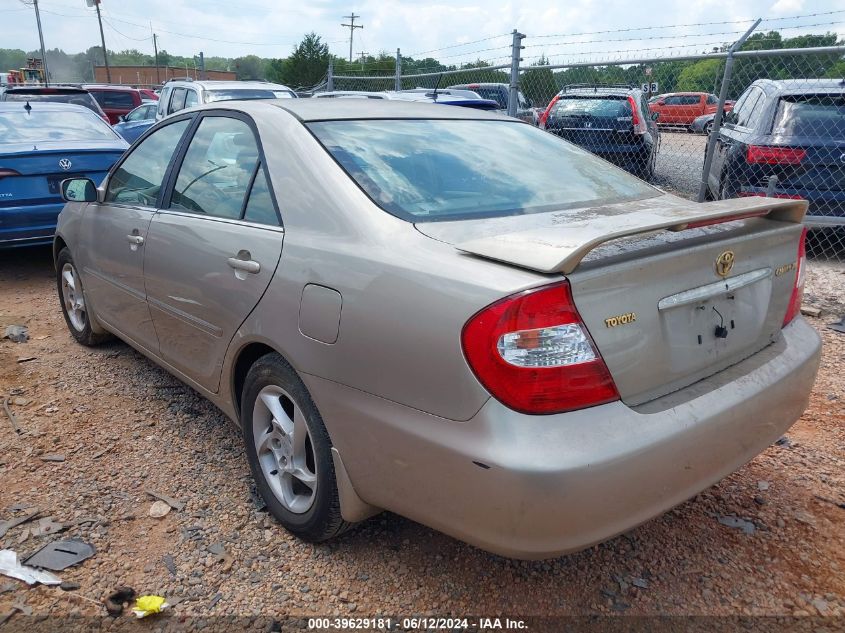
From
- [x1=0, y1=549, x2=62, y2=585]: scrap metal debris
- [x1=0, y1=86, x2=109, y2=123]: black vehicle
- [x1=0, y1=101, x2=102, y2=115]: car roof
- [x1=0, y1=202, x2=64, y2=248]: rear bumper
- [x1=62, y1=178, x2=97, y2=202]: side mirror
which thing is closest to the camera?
[x1=0, y1=549, x2=62, y2=585]: scrap metal debris

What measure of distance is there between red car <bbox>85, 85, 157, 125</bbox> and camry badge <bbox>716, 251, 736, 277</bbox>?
63.0 ft

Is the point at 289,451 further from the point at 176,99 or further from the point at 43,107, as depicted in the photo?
the point at 176,99

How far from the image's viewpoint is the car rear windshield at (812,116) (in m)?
5.99

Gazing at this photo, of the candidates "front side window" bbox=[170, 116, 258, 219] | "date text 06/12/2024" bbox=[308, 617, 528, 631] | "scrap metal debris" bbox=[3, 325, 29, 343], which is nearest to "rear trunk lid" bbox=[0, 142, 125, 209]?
"scrap metal debris" bbox=[3, 325, 29, 343]

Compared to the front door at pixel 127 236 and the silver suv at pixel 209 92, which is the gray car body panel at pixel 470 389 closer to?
the front door at pixel 127 236

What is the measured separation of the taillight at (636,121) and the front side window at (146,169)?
22.9 ft

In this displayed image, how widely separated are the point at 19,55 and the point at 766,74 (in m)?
122

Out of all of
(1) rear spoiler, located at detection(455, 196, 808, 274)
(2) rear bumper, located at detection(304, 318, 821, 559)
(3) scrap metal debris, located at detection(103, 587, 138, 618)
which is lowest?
(3) scrap metal debris, located at detection(103, 587, 138, 618)

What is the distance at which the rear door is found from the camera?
2.53m

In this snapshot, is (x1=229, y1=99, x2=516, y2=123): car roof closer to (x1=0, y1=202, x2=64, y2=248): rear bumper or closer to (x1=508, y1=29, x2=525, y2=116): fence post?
(x1=0, y1=202, x2=64, y2=248): rear bumper

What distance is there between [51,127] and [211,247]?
4991 mm

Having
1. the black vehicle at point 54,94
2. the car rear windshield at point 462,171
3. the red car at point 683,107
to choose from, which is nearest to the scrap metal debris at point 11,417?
the car rear windshield at point 462,171

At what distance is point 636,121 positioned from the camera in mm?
9133

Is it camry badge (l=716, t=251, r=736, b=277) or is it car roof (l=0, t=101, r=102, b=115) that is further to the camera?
car roof (l=0, t=101, r=102, b=115)
